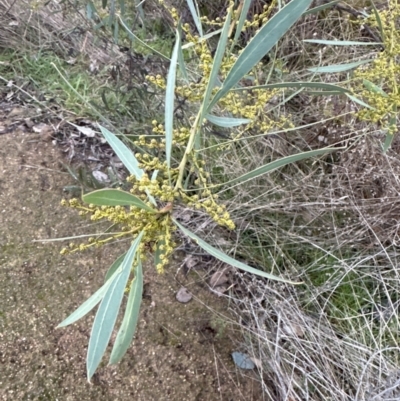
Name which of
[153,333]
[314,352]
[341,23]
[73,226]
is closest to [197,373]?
[153,333]

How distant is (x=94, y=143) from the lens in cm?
169

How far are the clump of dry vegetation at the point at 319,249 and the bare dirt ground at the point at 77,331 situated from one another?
11cm

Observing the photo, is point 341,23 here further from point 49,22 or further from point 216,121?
point 49,22

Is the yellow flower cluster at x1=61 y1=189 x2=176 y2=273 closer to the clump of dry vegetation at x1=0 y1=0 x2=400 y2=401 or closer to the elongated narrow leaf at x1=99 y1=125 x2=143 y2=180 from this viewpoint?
the elongated narrow leaf at x1=99 y1=125 x2=143 y2=180

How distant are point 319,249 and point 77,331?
0.74m

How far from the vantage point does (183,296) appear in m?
1.31

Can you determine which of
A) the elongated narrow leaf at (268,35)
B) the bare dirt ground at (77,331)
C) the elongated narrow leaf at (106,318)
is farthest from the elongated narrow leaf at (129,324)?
the bare dirt ground at (77,331)

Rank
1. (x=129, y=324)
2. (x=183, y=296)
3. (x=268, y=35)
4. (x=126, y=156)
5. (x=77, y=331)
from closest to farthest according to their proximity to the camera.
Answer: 1. (x=268, y=35)
2. (x=129, y=324)
3. (x=126, y=156)
4. (x=77, y=331)
5. (x=183, y=296)

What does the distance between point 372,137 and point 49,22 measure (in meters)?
1.53

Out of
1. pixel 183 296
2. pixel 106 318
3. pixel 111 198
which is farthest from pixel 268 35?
pixel 183 296

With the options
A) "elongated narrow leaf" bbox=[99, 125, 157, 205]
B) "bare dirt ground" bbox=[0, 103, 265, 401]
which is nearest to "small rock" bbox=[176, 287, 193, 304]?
"bare dirt ground" bbox=[0, 103, 265, 401]

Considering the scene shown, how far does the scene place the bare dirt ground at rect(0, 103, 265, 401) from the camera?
1.12 metres

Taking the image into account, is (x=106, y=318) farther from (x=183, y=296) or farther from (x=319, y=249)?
(x=319, y=249)

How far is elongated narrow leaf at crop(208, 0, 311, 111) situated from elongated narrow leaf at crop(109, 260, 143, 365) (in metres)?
0.30
